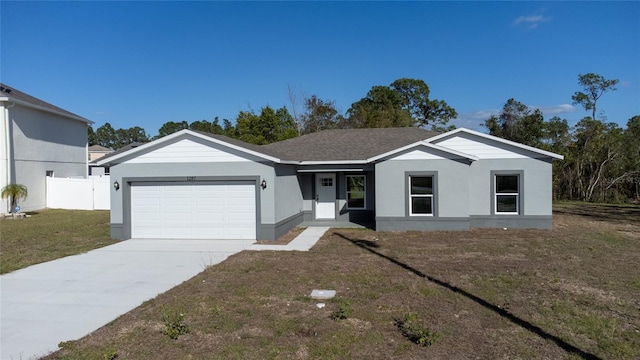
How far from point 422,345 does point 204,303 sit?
3.63 metres

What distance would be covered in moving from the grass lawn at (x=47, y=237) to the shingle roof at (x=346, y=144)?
6.98m

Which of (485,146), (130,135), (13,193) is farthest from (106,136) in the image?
(485,146)

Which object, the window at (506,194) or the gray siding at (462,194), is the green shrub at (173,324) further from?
the window at (506,194)

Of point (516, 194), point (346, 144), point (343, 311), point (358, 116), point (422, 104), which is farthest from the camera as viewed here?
point (422, 104)

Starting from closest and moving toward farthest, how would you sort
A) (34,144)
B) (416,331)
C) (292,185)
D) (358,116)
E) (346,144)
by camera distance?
(416,331)
(292,185)
(346,144)
(34,144)
(358,116)

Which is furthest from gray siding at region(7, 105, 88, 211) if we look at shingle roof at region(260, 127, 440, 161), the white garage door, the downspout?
shingle roof at region(260, 127, 440, 161)

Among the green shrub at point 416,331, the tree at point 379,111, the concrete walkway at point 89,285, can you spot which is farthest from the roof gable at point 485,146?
the tree at point 379,111

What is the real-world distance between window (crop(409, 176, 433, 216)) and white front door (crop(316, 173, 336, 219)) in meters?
3.79

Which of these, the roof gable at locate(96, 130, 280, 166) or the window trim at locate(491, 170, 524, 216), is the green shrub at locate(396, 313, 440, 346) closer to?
the roof gable at locate(96, 130, 280, 166)

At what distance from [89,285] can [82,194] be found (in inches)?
750

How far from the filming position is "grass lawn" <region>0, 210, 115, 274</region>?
35.3 feet

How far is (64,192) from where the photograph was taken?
24.5m

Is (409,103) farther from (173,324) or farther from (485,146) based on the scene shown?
(173,324)

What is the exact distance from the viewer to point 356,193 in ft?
56.9
